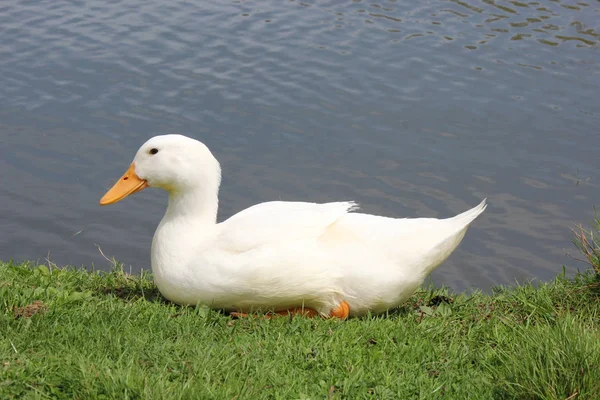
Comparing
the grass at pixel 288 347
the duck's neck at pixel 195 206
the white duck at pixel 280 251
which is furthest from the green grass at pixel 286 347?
the duck's neck at pixel 195 206

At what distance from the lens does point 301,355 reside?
449cm

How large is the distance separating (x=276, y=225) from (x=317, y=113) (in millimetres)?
4875

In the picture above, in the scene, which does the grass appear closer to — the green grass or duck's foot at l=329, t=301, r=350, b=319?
the green grass

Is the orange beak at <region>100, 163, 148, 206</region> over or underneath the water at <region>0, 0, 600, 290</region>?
over

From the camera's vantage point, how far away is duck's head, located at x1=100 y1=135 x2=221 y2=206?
5.54 meters

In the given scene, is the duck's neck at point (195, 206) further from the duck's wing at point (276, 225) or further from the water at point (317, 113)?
the water at point (317, 113)

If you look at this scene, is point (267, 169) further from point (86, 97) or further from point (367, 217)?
point (367, 217)

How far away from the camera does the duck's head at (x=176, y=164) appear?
554 cm

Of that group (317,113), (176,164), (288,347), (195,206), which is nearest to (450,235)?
(288,347)

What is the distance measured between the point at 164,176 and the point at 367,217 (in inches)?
54.1

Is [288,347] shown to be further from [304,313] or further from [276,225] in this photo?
[276,225]

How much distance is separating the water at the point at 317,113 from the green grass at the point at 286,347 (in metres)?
2.05

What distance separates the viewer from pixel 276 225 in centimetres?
545

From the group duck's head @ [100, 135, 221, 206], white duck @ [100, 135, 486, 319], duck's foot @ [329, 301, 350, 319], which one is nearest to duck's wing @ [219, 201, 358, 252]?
white duck @ [100, 135, 486, 319]
